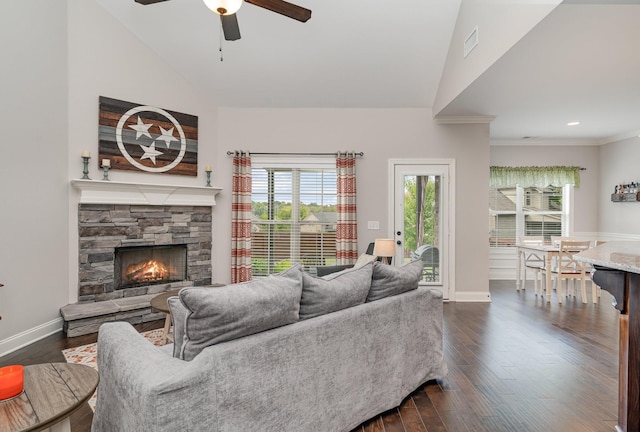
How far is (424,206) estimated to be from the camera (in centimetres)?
533

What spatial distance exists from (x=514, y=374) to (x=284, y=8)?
11.1 ft

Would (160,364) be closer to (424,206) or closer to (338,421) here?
(338,421)

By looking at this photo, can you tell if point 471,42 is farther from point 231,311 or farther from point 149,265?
point 149,265

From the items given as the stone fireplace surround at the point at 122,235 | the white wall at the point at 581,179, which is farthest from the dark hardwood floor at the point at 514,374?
the white wall at the point at 581,179

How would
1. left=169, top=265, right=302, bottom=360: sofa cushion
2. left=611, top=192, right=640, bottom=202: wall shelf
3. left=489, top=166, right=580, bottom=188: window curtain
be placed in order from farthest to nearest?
left=489, top=166, right=580, bottom=188: window curtain < left=611, top=192, right=640, bottom=202: wall shelf < left=169, top=265, right=302, bottom=360: sofa cushion

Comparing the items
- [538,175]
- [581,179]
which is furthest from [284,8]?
[581,179]

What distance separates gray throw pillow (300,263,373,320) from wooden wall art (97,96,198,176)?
138 inches

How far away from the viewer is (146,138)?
4.55 metres

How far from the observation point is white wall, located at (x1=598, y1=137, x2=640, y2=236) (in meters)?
5.99

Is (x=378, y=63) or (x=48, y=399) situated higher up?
(x=378, y=63)

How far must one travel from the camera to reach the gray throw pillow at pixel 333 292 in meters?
1.92

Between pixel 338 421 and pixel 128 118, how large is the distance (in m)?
4.23

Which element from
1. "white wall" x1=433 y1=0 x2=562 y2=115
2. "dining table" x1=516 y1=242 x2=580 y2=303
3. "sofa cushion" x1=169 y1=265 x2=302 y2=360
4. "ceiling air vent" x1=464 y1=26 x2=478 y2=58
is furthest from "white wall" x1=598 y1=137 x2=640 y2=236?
"sofa cushion" x1=169 y1=265 x2=302 y2=360

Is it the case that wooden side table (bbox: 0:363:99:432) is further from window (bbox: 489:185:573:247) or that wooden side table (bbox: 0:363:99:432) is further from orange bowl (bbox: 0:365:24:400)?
window (bbox: 489:185:573:247)
